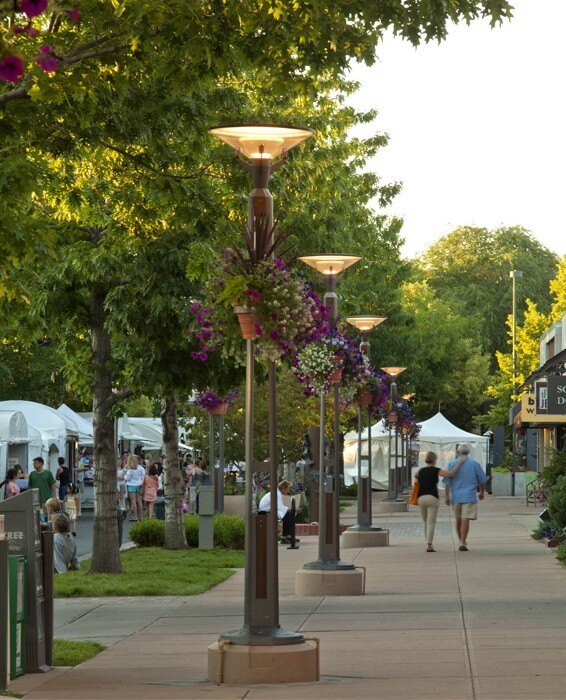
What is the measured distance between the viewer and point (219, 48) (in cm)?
1131

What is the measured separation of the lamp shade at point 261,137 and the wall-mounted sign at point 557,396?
46.7 feet

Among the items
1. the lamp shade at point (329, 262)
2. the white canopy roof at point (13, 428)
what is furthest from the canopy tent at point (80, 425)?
the lamp shade at point (329, 262)

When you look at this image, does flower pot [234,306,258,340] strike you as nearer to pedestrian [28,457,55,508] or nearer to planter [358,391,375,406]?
planter [358,391,375,406]

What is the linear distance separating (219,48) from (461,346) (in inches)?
2642

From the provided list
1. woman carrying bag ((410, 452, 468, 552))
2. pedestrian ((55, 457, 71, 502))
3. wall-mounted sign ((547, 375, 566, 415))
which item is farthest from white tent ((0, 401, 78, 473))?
wall-mounted sign ((547, 375, 566, 415))

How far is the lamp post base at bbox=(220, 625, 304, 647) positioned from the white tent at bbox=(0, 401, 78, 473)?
25766 millimetres

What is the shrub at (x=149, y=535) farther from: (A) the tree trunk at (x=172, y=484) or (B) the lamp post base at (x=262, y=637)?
(B) the lamp post base at (x=262, y=637)

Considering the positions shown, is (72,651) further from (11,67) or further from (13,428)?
(13,428)

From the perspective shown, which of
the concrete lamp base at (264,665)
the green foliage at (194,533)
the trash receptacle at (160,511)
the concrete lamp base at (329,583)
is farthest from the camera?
the trash receptacle at (160,511)

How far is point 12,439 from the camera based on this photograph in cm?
3444

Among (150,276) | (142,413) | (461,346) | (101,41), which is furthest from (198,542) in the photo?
(142,413)

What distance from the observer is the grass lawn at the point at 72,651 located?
1117 cm

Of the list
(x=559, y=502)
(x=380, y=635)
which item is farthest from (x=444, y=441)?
(x=380, y=635)

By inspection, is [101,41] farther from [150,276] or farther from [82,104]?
[150,276]
